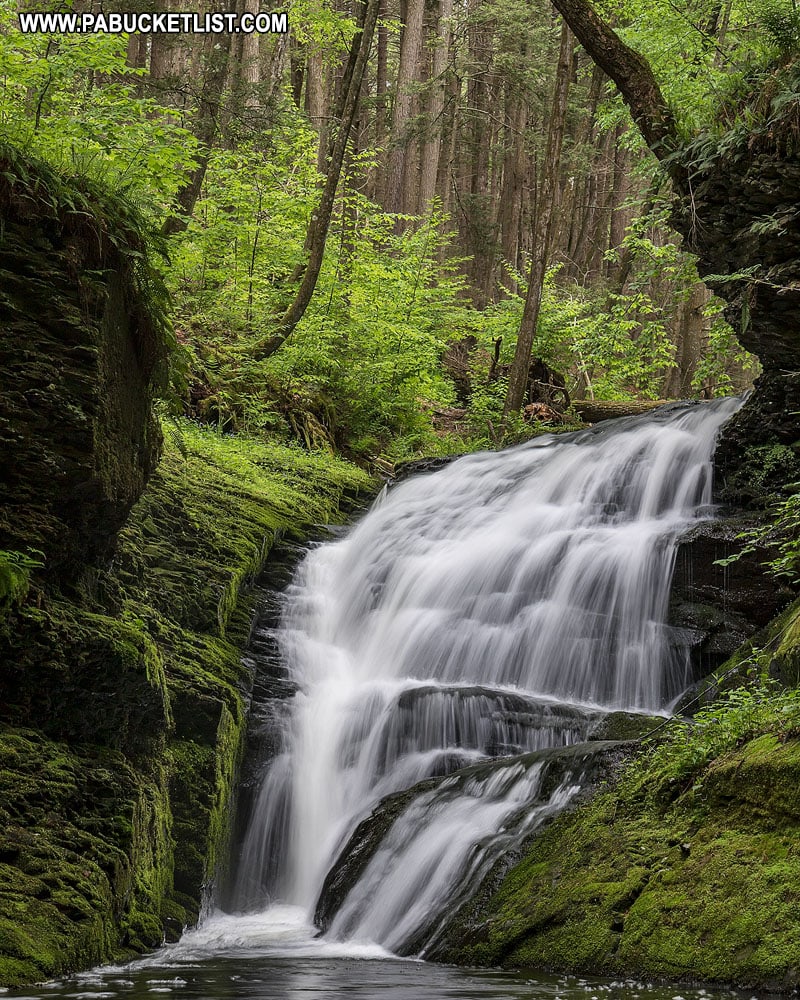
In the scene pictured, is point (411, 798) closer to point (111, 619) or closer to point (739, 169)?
point (111, 619)

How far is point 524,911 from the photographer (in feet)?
15.6

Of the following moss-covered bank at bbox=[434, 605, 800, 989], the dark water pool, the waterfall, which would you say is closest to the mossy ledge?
the dark water pool

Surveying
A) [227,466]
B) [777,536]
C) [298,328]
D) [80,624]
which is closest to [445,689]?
[777,536]

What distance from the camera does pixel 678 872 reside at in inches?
169

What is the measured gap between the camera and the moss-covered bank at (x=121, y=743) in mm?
4324

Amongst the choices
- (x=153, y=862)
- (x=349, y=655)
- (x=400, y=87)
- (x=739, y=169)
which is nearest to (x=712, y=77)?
(x=739, y=169)

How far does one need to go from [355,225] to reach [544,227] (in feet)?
13.6

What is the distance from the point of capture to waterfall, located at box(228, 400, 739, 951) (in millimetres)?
5867

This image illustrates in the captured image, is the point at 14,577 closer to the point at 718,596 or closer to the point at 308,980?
the point at 308,980

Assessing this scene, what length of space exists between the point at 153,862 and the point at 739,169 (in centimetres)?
708

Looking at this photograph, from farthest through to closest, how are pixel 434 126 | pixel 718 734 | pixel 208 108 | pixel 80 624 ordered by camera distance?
pixel 434 126, pixel 208 108, pixel 80 624, pixel 718 734

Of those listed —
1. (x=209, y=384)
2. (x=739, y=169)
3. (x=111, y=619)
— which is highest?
(x=739, y=169)

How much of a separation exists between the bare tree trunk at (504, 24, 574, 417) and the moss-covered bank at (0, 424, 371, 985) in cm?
820

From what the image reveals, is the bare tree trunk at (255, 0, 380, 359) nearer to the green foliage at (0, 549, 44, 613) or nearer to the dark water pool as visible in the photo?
the green foliage at (0, 549, 44, 613)
